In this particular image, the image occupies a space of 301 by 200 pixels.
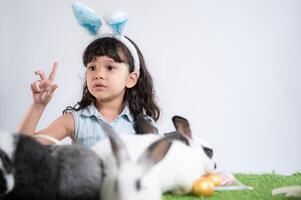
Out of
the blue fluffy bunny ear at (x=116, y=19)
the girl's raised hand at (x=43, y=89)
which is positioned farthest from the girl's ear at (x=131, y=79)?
Answer: the girl's raised hand at (x=43, y=89)

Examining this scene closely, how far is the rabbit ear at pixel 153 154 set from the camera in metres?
0.49

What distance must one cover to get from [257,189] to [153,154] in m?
0.43

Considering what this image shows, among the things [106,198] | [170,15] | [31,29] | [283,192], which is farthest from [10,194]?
[170,15]

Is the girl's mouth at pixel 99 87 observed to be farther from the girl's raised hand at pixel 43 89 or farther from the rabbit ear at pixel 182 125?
the rabbit ear at pixel 182 125

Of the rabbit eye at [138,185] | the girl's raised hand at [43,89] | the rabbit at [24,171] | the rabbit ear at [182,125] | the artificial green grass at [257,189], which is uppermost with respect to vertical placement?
the girl's raised hand at [43,89]

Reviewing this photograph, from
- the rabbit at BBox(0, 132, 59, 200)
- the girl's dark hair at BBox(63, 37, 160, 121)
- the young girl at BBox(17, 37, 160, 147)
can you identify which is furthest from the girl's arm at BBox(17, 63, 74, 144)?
the rabbit at BBox(0, 132, 59, 200)

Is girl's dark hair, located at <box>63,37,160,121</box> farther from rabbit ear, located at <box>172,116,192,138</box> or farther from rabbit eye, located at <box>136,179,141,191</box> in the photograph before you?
rabbit eye, located at <box>136,179,141,191</box>

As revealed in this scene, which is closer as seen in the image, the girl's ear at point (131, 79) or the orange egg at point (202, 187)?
the orange egg at point (202, 187)

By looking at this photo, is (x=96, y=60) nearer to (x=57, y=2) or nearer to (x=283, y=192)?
(x=283, y=192)

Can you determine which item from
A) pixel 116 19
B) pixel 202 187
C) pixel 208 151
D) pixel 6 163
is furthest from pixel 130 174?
pixel 116 19

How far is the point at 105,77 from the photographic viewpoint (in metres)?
1.06

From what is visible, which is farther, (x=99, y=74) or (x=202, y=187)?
(x=99, y=74)

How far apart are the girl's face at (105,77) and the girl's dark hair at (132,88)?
19 mm

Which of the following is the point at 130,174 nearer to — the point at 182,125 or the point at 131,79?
the point at 182,125
